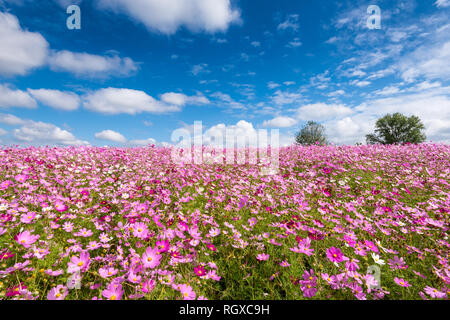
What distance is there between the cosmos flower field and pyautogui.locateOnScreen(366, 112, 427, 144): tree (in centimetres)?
4335

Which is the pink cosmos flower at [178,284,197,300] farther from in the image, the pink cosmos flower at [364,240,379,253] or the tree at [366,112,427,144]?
the tree at [366,112,427,144]

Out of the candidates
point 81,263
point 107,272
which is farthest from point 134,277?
point 81,263

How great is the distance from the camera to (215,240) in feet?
9.86

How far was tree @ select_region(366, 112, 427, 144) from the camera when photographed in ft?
126

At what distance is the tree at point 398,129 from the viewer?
38.3 m

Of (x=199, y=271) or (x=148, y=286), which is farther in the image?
(x=199, y=271)

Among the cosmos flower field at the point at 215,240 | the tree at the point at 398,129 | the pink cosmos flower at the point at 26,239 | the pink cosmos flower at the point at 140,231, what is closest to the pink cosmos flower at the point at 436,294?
the cosmos flower field at the point at 215,240

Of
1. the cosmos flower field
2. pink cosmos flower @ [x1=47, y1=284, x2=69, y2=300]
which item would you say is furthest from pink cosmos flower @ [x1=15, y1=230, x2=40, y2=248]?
pink cosmos flower @ [x1=47, y1=284, x2=69, y2=300]

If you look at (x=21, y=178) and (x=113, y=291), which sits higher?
(x=21, y=178)

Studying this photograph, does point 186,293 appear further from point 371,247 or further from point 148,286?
point 371,247

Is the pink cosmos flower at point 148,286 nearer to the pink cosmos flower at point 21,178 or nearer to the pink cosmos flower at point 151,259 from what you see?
the pink cosmos flower at point 151,259

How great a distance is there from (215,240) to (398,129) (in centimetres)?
5194

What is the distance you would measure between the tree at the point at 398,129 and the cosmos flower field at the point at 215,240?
43.4 metres

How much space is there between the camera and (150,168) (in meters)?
6.30
